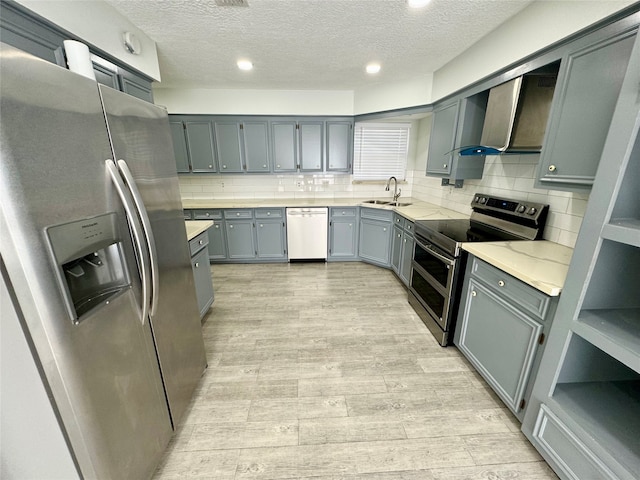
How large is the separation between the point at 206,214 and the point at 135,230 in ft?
9.77

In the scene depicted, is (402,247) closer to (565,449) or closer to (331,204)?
(331,204)

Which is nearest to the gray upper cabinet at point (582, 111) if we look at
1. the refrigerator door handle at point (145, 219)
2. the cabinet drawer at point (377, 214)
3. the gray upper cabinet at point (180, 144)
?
the cabinet drawer at point (377, 214)

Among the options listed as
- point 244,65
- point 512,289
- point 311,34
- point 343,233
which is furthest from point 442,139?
point 244,65

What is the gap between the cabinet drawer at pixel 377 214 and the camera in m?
3.58

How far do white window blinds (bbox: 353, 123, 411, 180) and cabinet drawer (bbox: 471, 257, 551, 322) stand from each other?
2800 mm

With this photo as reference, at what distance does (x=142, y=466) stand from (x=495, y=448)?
1772 mm

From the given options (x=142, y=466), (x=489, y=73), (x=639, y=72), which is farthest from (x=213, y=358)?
(x=489, y=73)

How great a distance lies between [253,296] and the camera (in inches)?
120

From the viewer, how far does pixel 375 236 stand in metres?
3.79

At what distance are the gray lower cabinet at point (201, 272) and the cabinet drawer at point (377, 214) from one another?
2279mm

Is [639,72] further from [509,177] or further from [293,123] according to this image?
[293,123]

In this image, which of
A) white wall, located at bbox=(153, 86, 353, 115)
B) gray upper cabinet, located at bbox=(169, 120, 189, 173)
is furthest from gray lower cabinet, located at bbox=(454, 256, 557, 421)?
gray upper cabinet, located at bbox=(169, 120, 189, 173)

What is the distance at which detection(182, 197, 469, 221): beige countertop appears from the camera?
3.01 m

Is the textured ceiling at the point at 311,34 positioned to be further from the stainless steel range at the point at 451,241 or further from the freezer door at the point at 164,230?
the stainless steel range at the point at 451,241
